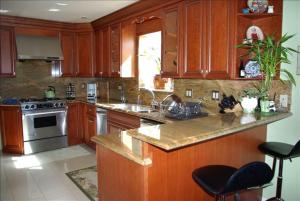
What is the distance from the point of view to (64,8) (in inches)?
155

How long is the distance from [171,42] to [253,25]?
1.02 meters

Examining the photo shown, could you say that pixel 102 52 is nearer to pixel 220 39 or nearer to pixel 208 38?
pixel 208 38

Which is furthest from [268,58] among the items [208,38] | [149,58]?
[149,58]

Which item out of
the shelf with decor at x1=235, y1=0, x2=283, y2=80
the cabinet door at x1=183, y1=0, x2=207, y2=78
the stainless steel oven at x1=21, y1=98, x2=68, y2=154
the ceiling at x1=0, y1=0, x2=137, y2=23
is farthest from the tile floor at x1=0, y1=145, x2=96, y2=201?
the ceiling at x1=0, y1=0, x2=137, y2=23

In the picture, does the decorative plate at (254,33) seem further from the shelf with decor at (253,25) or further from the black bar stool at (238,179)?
the black bar stool at (238,179)

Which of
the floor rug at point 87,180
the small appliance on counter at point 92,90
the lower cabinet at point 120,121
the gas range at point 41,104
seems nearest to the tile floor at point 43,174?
the floor rug at point 87,180

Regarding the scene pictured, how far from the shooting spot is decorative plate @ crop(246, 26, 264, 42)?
260cm

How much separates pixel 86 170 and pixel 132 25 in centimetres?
255

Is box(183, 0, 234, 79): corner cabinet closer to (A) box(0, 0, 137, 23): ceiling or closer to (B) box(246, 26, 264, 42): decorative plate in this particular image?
(B) box(246, 26, 264, 42): decorative plate

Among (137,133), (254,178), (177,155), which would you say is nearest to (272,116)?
(254,178)

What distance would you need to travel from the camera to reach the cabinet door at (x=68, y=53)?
5.10 metres

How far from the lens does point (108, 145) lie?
5.87ft

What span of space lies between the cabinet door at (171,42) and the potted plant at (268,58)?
879 mm

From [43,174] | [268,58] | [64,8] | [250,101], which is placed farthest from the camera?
[64,8]
